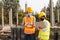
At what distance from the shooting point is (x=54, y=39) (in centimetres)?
1073

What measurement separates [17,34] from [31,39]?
2071 millimetres

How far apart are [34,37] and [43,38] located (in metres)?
1.97

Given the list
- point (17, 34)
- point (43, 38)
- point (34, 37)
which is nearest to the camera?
point (43, 38)

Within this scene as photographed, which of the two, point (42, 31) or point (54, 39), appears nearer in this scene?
point (42, 31)

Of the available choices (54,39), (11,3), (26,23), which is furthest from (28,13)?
(11,3)

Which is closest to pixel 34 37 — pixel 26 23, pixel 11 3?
pixel 26 23

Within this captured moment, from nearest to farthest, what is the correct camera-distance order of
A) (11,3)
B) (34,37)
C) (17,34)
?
(34,37) < (17,34) < (11,3)

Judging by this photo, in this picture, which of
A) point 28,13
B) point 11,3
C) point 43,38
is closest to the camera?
point 43,38

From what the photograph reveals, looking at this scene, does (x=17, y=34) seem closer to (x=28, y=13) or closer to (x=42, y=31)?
(x=28, y=13)

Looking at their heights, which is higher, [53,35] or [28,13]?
[28,13]

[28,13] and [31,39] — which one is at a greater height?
[28,13]

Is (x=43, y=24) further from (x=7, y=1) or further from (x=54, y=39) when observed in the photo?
(x=7, y=1)

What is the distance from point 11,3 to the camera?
3672 cm

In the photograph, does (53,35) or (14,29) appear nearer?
(53,35)
